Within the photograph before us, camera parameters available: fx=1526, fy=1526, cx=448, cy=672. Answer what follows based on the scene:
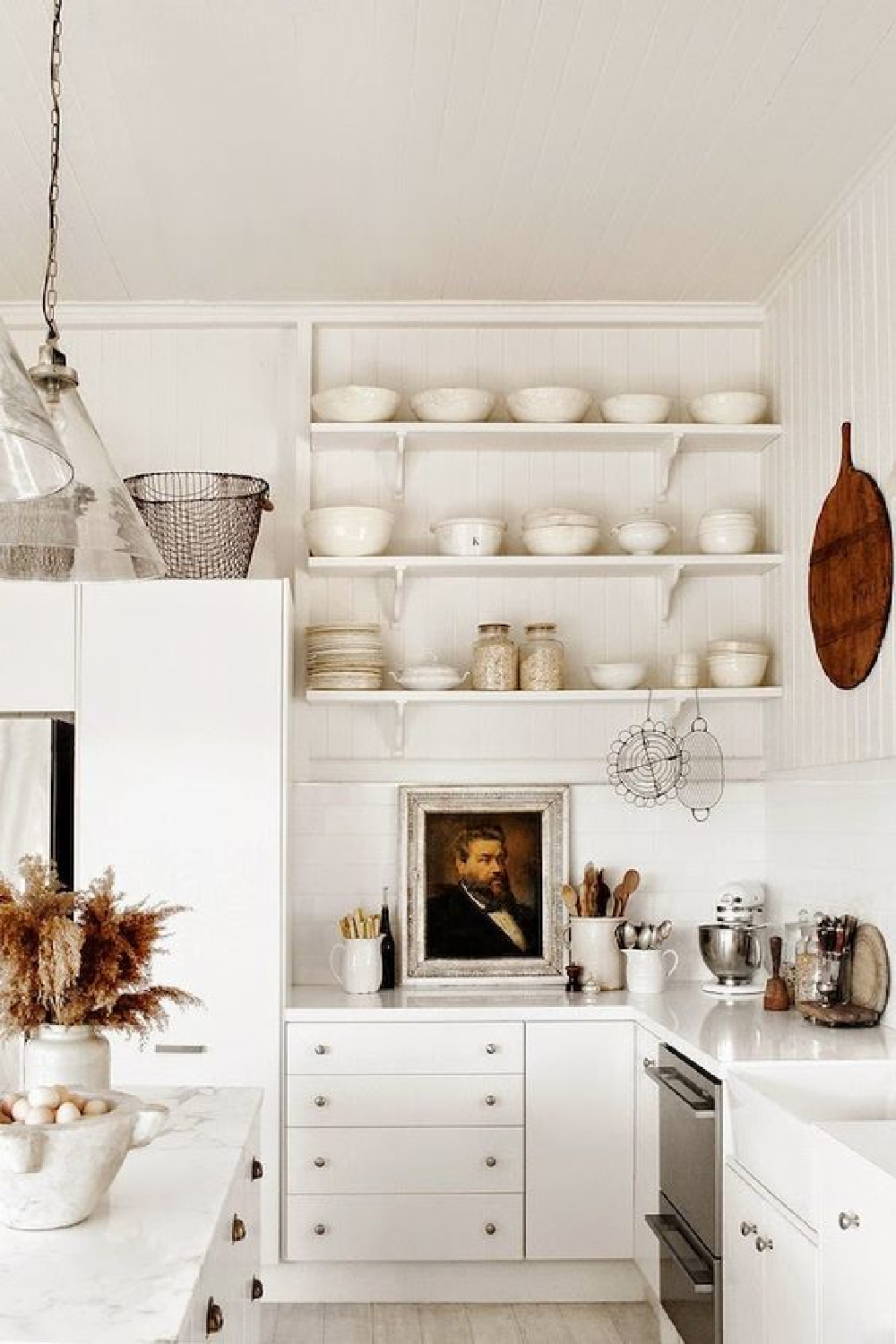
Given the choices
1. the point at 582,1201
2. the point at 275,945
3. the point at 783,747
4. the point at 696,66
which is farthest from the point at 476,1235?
the point at 696,66

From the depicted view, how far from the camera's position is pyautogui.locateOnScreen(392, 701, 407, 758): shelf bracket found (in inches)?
186

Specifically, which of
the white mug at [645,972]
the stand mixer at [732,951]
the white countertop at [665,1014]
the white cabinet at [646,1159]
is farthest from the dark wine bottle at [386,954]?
the stand mixer at [732,951]

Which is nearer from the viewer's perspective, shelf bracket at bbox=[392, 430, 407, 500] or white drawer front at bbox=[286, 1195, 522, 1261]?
white drawer front at bbox=[286, 1195, 522, 1261]

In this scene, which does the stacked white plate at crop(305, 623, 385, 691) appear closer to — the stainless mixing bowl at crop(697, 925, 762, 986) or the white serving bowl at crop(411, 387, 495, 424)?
the white serving bowl at crop(411, 387, 495, 424)

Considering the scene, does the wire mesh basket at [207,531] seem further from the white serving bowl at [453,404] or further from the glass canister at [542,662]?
the glass canister at [542,662]

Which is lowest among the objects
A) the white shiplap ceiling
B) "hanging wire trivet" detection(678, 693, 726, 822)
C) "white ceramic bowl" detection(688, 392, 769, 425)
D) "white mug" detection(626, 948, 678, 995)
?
"white mug" detection(626, 948, 678, 995)

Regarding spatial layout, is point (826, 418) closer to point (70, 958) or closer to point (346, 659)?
point (346, 659)

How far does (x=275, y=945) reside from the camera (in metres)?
4.32

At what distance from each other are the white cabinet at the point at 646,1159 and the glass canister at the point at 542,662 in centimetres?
107

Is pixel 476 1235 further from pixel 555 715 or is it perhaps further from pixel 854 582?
pixel 854 582

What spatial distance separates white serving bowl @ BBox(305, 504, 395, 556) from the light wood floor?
2197mm

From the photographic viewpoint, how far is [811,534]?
14.4 feet

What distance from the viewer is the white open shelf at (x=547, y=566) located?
466 centimetres

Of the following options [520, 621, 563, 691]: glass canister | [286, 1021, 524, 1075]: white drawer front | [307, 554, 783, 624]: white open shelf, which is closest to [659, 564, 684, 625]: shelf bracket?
[307, 554, 783, 624]: white open shelf
